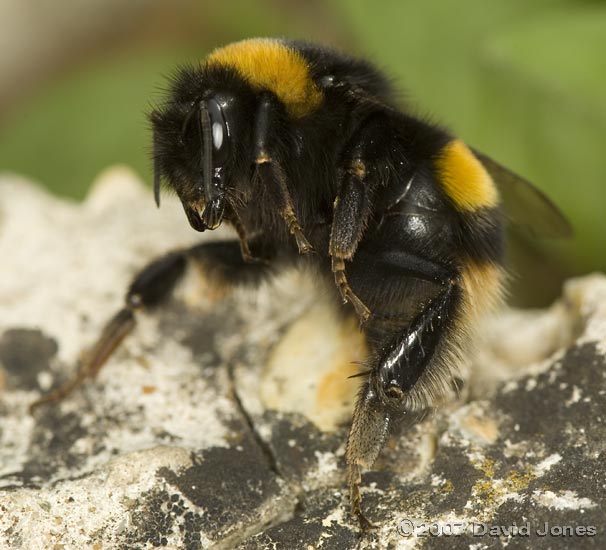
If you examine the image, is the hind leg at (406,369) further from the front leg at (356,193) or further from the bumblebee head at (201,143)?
the bumblebee head at (201,143)

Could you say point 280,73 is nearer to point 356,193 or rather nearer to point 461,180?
point 356,193

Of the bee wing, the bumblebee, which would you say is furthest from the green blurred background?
the bumblebee

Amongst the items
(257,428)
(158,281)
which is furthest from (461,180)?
(158,281)

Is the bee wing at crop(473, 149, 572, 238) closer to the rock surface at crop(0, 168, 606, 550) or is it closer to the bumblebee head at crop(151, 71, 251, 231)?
the rock surface at crop(0, 168, 606, 550)

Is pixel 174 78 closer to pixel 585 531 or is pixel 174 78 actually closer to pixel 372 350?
pixel 372 350

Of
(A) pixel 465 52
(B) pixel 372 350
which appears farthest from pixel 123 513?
(A) pixel 465 52

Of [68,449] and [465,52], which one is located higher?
[465,52]
